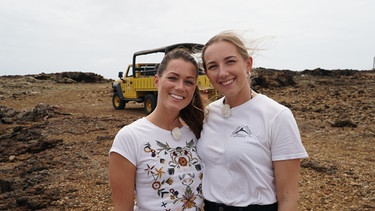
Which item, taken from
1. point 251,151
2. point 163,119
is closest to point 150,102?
point 163,119

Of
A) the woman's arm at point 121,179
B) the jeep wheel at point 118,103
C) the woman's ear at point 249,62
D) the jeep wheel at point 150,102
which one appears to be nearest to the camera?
the woman's arm at point 121,179

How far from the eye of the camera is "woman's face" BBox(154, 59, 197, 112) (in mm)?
2107

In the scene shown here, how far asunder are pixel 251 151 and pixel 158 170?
0.49 m

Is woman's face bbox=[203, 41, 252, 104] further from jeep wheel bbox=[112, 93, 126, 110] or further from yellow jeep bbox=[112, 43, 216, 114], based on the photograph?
jeep wheel bbox=[112, 93, 126, 110]

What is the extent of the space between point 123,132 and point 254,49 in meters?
0.84

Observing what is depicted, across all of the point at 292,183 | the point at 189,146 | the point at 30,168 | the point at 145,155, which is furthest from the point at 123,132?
the point at 30,168

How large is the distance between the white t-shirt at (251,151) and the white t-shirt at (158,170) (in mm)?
102

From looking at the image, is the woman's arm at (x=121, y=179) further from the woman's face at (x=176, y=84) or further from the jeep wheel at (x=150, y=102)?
the jeep wheel at (x=150, y=102)

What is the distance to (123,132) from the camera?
6.54 ft

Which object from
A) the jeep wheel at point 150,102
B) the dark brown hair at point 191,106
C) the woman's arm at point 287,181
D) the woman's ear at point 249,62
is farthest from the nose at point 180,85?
the jeep wheel at point 150,102

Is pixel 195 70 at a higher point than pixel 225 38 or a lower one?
lower

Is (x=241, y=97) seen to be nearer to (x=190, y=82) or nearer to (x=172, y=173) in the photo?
(x=190, y=82)

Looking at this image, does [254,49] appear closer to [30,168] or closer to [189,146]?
[189,146]

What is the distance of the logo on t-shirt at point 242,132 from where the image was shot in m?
1.90
